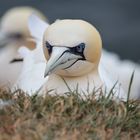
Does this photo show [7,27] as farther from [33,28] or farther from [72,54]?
[72,54]

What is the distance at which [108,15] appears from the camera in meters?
17.1

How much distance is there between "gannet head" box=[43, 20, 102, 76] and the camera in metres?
6.70

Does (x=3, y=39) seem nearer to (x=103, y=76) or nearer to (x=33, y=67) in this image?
(x=33, y=67)

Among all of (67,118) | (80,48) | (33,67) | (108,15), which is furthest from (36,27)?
(108,15)

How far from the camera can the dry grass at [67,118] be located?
5195 millimetres

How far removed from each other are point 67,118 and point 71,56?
1.38m

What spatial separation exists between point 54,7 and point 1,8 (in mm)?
1117

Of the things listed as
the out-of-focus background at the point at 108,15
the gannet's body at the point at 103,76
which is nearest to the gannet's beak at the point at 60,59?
the gannet's body at the point at 103,76

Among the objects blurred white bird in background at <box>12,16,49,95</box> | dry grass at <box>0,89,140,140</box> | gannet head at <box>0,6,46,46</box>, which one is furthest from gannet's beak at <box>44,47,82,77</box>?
gannet head at <box>0,6,46,46</box>

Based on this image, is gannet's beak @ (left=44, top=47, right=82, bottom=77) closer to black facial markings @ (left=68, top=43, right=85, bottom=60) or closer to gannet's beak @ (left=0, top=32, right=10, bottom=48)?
black facial markings @ (left=68, top=43, right=85, bottom=60)

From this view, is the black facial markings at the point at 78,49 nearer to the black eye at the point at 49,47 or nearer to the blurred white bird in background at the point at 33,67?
the black eye at the point at 49,47

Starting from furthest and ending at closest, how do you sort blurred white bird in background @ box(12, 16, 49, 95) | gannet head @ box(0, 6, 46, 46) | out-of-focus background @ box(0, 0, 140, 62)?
1. out-of-focus background @ box(0, 0, 140, 62)
2. gannet head @ box(0, 6, 46, 46)
3. blurred white bird in background @ box(12, 16, 49, 95)

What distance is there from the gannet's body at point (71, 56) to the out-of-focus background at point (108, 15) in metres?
8.32

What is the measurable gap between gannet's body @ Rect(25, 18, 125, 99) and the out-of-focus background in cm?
832
